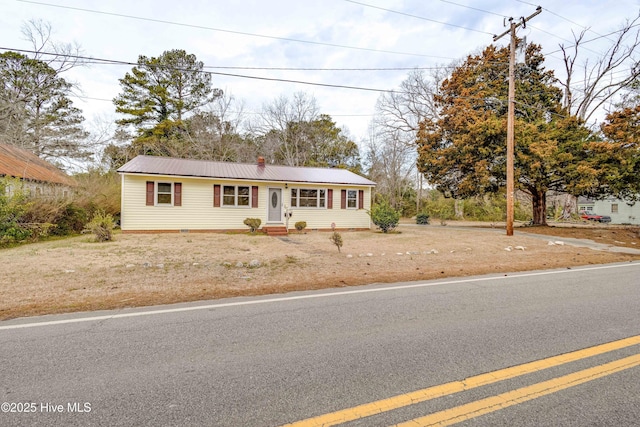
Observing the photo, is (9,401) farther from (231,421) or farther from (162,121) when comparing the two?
(162,121)

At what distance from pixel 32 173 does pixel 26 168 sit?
2451 mm

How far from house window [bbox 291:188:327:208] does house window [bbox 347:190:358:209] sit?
151 cm

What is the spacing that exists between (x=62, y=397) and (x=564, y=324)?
16.4 feet

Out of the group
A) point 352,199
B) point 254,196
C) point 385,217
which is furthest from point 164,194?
point 385,217

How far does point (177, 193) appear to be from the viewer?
1538 centimetres

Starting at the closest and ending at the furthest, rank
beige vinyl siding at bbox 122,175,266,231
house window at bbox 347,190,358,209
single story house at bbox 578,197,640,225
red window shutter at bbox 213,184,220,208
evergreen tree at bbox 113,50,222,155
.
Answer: beige vinyl siding at bbox 122,175,266,231 < red window shutter at bbox 213,184,220,208 < house window at bbox 347,190,358,209 < evergreen tree at bbox 113,50,222,155 < single story house at bbox 578,197,640,225

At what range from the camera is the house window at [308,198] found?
17.7 m

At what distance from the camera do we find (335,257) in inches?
364

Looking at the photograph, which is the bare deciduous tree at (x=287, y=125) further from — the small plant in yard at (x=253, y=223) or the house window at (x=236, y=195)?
the small plant in yard at (x=253, y=223)

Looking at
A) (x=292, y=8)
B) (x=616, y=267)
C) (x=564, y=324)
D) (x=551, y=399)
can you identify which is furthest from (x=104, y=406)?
(x=292, y=8)

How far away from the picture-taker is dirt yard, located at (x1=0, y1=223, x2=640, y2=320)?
5148 millimetres

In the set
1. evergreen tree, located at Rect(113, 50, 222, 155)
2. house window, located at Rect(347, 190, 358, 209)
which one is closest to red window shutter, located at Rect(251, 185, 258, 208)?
house window, located at Rect(347, 190, 358, 209)

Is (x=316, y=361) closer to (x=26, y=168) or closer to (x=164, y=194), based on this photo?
(x=164, y=194)

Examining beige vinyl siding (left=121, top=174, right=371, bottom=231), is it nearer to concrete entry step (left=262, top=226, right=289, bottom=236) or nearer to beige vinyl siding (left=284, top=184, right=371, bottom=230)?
beige vinyl siding (left=284, top=184, right=371, bottom=230)
